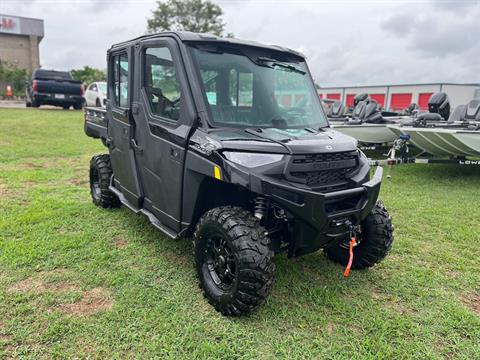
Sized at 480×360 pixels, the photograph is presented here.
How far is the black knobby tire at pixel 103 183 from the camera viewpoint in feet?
15.3

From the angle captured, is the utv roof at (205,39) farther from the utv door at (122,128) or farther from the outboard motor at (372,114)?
the outboard motor at (372,114)

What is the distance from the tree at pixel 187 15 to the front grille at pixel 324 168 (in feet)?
104

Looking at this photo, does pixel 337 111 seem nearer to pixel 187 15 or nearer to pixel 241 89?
pixel 241 89

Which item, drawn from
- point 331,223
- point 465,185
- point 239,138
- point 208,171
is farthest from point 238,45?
point 465,185

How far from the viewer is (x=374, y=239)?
3291 millimetres

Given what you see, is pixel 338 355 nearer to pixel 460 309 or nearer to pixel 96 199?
pixel 460 309

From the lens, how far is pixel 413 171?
8.16m

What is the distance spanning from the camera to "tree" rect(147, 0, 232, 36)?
1270 inches

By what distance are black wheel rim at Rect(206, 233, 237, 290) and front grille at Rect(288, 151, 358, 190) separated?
0.68 m

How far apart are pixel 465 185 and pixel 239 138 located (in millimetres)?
5835

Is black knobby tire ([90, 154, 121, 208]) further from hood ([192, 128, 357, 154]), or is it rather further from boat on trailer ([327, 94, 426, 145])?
boat on trailer ([327, 94, 426, 145])

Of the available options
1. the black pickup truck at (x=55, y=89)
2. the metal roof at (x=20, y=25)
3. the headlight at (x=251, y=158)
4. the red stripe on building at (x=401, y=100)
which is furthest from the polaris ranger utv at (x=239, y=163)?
the metal roof at (x=20, y=25)

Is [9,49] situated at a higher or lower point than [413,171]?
higher

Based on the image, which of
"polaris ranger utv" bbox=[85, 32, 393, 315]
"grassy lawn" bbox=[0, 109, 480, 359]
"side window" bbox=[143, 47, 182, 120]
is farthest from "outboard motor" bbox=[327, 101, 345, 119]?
"side window" bbox=[143, 47, 182, 120]
